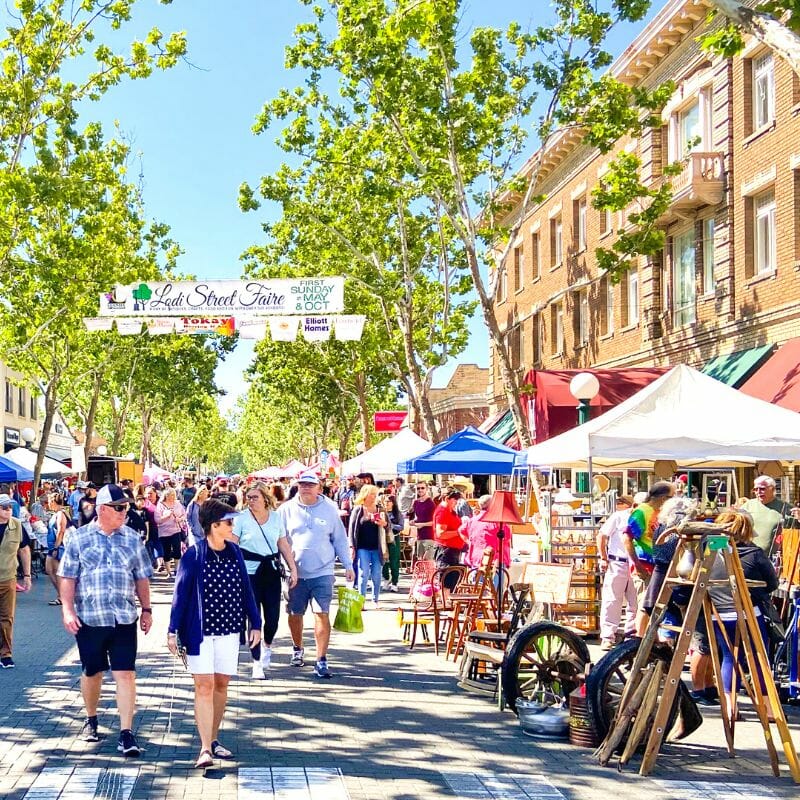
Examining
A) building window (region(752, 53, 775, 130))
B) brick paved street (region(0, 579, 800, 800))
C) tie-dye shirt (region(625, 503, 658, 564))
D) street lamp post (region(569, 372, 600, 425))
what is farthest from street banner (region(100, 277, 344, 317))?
brick paved street (region(0, 579, 800, 800))

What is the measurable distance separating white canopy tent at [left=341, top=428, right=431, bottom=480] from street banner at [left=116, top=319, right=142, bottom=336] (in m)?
5.98

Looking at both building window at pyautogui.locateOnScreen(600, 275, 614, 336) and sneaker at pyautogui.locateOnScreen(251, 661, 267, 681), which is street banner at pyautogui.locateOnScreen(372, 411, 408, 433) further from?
sneaker at pyautogui.locateOnScreen(251, 661, 267, 681)

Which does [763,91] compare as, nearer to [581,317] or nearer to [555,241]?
[581,317]

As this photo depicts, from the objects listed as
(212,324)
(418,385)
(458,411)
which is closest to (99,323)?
(212,324)

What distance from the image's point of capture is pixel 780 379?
699 inches

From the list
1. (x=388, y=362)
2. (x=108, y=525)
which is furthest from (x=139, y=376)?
(x=108, y=525)

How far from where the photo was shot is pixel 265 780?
261 inches

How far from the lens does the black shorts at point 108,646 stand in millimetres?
7355

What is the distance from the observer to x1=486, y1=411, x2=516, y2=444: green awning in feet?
103

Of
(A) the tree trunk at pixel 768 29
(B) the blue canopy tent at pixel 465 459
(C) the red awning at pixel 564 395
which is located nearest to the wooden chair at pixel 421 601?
(B) the blue canopy tent at pixel 465 459

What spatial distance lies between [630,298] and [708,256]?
4433 mm

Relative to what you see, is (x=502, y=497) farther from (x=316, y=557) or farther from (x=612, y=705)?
(x=612, y=705)

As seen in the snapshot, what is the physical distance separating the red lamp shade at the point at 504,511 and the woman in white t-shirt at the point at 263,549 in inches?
84.9

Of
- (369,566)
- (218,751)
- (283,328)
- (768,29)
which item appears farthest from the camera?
(283,328)
